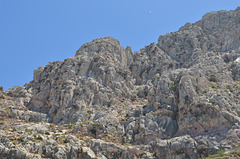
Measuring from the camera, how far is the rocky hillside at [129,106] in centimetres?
5969

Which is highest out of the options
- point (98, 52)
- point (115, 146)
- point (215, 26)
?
point (215, 26)

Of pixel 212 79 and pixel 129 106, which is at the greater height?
pixel 212 79

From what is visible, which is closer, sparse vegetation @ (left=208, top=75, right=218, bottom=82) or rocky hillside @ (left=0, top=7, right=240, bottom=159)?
rocky hillside @ (left=0, top=7, right=240, bottom=159)

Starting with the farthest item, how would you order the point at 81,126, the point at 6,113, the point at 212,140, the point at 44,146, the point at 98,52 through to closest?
the point at 98,52 → the point at 6,113 → the point at 81,126 → the point at 212,140 → the point at 44,146

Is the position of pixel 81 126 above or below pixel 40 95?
below

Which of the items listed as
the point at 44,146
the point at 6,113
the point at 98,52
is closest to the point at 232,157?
the point at 44,146

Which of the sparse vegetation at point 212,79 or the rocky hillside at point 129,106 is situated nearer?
the rocky hillside at point 129,106

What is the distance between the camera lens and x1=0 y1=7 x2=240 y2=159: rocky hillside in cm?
5969

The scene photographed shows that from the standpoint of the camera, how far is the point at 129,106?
93.4 metres

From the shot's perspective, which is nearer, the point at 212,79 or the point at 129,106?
the point at 212,79

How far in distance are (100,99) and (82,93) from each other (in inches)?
295

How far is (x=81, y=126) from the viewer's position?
74.3 m

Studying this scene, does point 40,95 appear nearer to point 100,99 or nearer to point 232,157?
point 100,99

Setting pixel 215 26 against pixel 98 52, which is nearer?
pixel 98 52
